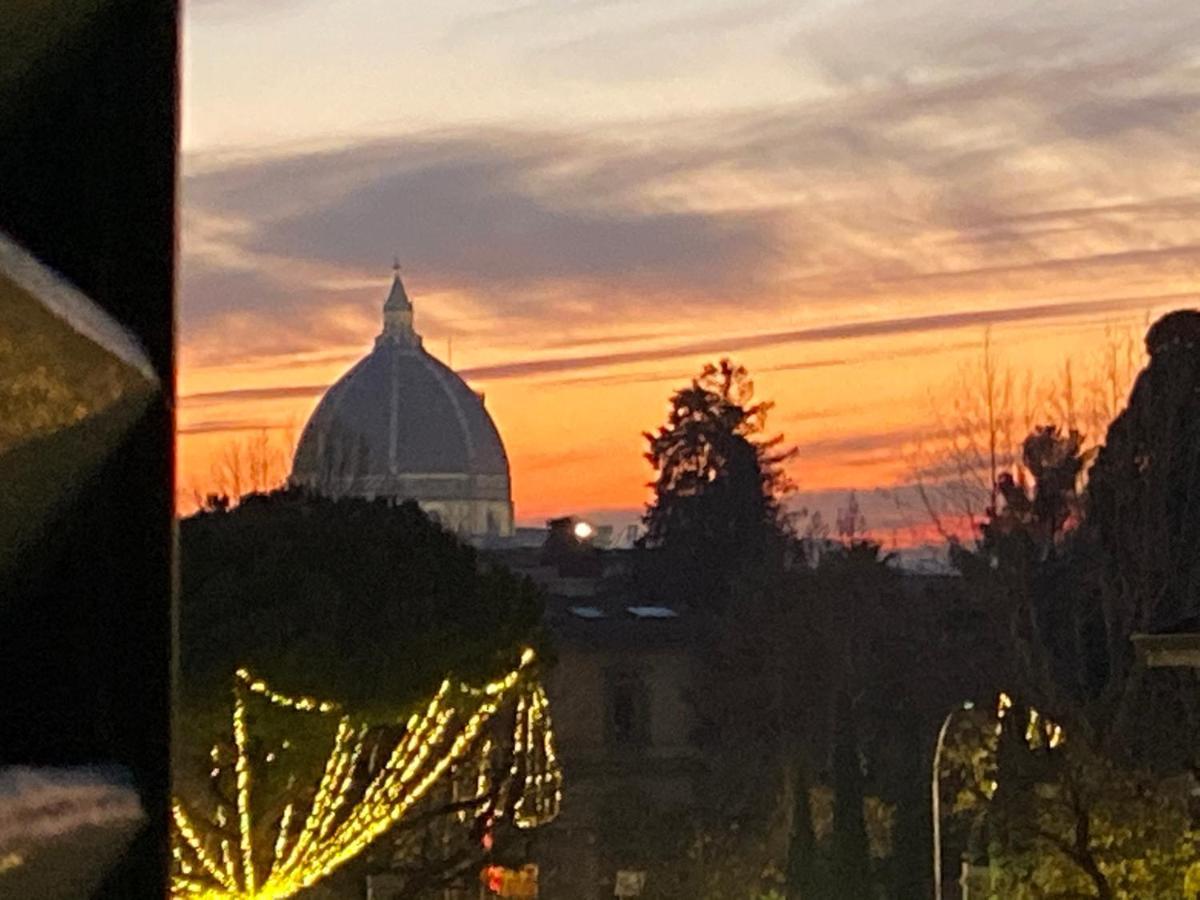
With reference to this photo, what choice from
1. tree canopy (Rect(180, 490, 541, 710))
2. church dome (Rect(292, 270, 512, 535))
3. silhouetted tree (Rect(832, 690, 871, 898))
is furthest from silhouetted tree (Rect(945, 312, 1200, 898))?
church dome (Rect(292, 270, 512, 535))

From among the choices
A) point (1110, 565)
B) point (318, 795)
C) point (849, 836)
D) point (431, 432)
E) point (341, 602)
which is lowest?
point (849, 836)

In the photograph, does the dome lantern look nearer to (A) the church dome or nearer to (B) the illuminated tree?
(A) the church dome

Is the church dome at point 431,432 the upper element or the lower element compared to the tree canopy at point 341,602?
upper

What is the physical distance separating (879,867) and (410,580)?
58.0ft

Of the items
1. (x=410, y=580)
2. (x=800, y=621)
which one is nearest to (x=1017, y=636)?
(x=410, y=580)

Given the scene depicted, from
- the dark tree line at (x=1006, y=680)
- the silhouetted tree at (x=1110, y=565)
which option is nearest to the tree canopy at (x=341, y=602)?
the dark tree line at (x=1006, y=680)

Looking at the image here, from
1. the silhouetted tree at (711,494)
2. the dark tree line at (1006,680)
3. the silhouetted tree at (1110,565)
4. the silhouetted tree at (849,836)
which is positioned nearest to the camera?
the dark tree line at (1006,680)

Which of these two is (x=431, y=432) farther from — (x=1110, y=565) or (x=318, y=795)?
(x=318, y=795)

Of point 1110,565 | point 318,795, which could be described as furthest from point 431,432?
point 318,795

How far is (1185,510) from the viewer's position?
29.8 meters

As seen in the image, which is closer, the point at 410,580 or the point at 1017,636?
the point at 410,580

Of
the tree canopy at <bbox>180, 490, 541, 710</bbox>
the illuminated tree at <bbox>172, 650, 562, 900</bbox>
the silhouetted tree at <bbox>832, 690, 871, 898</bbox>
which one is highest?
the tree canopy at <bbox>180, 490, 541, 710</bbox>

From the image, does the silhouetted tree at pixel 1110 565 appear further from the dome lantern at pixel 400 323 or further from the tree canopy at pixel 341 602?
the dome lantern at pixel 400 323

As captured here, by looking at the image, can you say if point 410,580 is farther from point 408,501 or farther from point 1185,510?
point 1185,510
